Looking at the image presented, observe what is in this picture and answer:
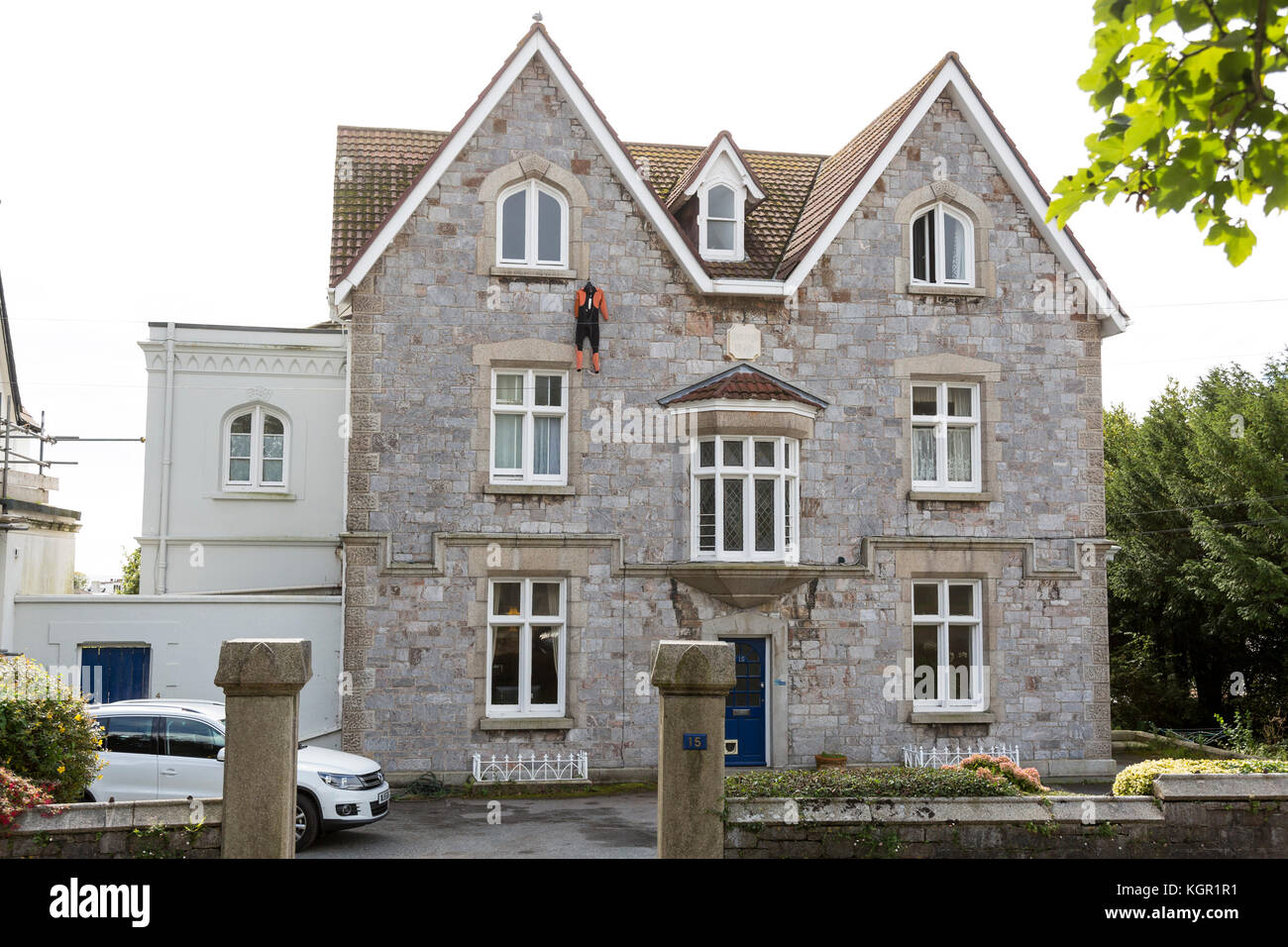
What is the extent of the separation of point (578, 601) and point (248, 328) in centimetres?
1008

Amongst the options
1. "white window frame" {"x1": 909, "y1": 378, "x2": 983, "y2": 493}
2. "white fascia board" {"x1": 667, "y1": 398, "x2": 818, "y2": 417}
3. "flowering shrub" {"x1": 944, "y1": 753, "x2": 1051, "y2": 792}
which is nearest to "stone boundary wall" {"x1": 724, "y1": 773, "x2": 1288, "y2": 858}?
"flowering shrub" {"x1": 944, "y1": 753, "x2": 1051, "y2": 792}

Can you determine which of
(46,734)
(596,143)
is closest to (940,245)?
(596,143)

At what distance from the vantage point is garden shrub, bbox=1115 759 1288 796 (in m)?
12.0

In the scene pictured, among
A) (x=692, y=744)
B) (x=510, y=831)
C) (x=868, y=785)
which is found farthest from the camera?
(x=510, y=831)

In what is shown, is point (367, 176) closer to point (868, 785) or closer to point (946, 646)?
point (946, 646)

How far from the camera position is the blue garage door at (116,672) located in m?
19.6

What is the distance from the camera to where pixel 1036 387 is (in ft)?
69.4

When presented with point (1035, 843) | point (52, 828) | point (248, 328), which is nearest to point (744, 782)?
point (1035, 843)

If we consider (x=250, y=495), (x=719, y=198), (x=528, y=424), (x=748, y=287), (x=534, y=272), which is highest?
(x=719, y=198)

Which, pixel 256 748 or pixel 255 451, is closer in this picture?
pixel 256 748

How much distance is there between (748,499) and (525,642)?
4.38 metres

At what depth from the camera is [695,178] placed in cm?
2131

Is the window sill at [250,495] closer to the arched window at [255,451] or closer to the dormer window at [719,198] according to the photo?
the arched window at [255,451]

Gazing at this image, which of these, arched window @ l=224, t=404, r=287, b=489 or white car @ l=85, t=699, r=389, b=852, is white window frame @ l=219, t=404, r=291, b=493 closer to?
arched window @ l=224, t=404, r=287, b=489
